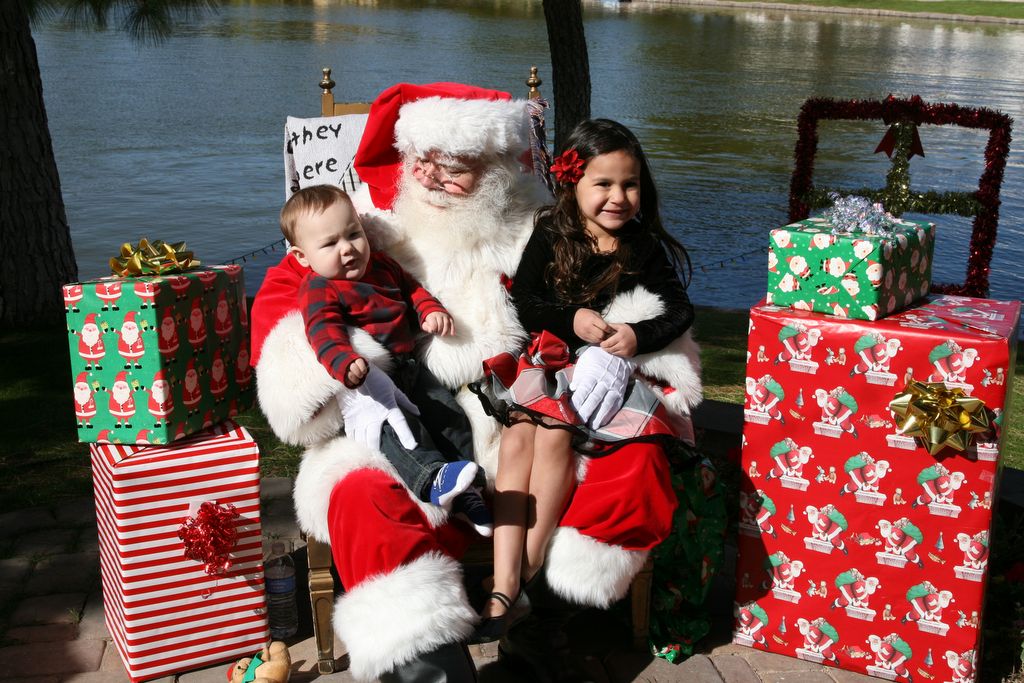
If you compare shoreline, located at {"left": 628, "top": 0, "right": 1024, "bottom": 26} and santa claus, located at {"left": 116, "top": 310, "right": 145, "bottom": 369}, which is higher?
shoreline, located at {"left": 628, "top": 0, "right": 1024, "bottom": 26}

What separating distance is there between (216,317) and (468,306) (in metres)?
0.72

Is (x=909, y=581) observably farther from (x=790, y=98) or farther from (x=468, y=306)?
(x=790, y=98)

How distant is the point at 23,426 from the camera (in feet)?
13.8

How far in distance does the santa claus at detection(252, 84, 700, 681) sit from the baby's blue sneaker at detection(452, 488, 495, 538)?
0.18 ft

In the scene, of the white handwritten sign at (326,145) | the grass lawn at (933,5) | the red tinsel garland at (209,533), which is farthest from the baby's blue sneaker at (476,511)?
the grass lawn at (933,5)

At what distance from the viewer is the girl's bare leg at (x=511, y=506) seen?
2428 millimetres

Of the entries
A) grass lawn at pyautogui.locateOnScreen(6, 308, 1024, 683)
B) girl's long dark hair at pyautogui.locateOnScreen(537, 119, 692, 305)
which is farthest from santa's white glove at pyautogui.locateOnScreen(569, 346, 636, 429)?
grass lawn at pyautogui.locateOnScreen(6, 308, 1024, 683)

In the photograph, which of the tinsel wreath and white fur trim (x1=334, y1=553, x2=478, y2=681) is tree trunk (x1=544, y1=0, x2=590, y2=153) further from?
white fur trim (x1=334, y1=553, x2=478, y2=681)

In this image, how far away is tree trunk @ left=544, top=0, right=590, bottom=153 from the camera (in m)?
5.68

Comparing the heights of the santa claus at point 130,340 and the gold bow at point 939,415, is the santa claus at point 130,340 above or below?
above

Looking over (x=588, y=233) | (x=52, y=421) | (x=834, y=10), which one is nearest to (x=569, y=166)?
(x=588, y=233)

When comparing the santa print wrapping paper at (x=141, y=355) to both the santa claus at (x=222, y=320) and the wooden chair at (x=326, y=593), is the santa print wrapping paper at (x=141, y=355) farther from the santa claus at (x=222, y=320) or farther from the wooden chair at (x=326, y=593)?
the wooden chair at (x=326, y=593)

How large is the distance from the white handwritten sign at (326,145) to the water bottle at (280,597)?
4.94ft

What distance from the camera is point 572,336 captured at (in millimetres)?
2818
